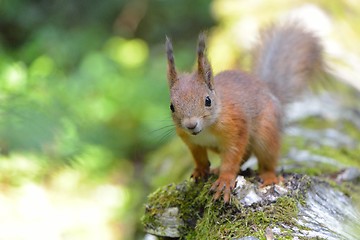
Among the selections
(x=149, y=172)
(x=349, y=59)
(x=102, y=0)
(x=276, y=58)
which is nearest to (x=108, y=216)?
(x=149, y=172)

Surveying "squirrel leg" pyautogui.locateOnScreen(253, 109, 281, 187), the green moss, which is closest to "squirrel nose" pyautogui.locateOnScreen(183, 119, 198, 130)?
the green moss

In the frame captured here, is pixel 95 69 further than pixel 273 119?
Yes

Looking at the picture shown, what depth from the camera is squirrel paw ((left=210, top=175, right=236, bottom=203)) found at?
1841mm

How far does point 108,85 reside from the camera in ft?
15.3

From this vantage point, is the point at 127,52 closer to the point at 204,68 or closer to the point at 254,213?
the point at 204,68

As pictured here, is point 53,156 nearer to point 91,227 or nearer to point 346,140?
point 346,140

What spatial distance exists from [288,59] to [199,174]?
1086 mm

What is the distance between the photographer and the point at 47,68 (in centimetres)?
429

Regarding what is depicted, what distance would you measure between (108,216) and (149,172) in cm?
64

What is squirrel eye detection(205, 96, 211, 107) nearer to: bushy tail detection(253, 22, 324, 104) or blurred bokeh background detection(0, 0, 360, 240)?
blurred bokeh background detection(0, 0, 360, 240)

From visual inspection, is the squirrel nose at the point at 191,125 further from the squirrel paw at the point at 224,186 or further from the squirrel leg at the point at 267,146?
the squirrel leg at the point at 267,146

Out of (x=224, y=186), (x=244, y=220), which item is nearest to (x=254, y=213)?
(x=244, y=220)

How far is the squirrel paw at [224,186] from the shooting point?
6.04ft

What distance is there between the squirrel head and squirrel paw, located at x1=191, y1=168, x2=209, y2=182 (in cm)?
21
